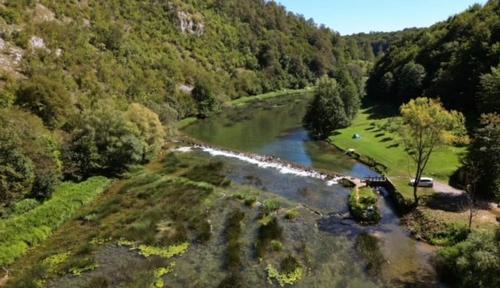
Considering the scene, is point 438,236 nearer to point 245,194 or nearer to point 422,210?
point 422,210

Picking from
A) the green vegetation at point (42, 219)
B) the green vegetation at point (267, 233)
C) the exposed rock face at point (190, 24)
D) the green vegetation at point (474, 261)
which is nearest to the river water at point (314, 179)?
the green vegetation at point (474, 261)

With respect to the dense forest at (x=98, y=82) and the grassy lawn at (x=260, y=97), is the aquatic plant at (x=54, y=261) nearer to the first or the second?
the dense forest at (x=98, y=82)

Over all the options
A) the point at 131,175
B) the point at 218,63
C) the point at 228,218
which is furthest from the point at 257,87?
the point at 228,218

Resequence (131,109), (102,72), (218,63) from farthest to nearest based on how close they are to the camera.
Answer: (218,63) < (102,72) < (131,109)

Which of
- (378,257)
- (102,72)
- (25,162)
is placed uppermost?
(102,72)

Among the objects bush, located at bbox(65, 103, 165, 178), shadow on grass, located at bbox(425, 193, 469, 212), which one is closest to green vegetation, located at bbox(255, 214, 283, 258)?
shadow on grass, located at bbox(425, 193, 469, 212)

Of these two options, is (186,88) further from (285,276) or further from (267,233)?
(285,276)
